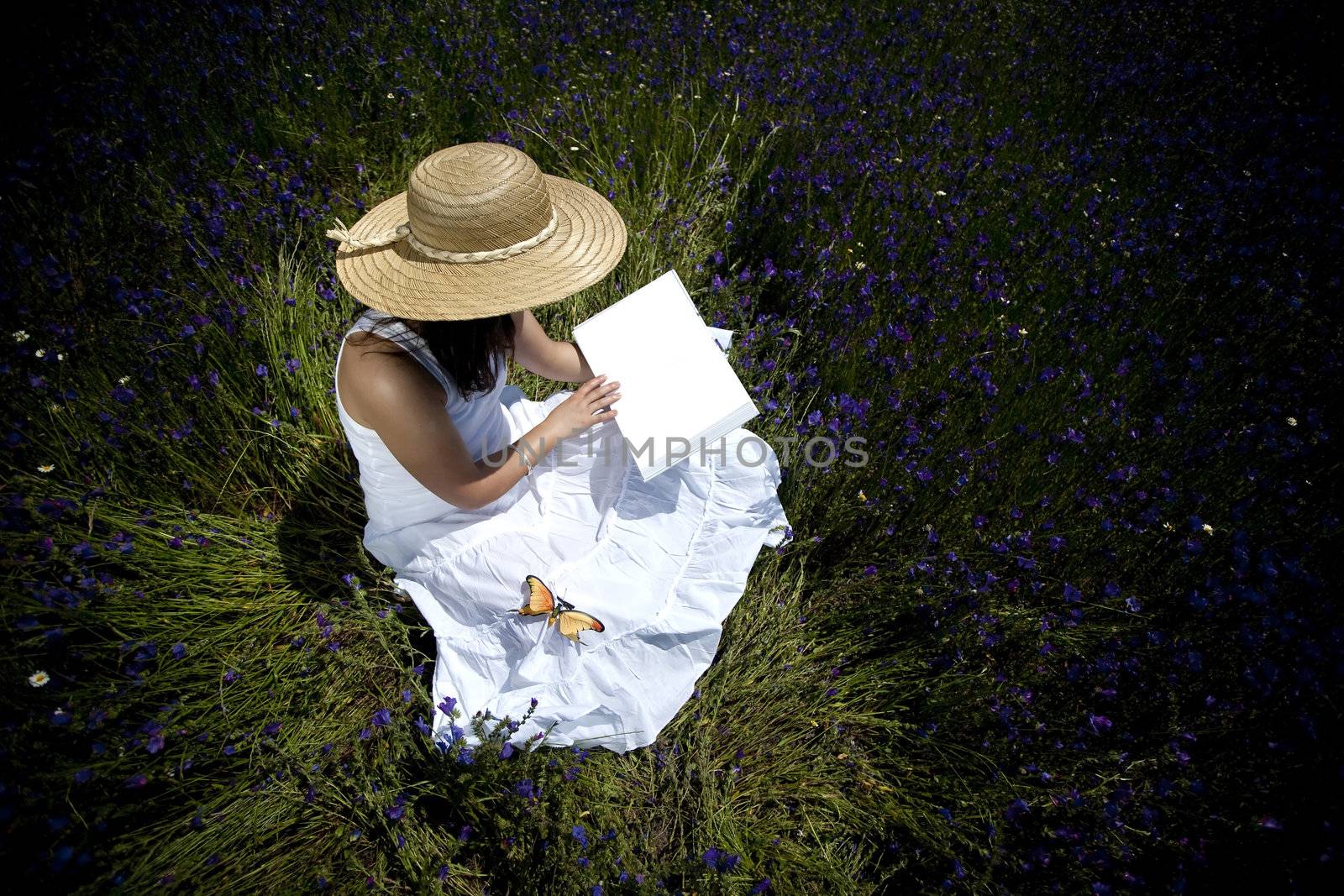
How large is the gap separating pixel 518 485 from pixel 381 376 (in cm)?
58

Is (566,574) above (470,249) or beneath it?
beneath

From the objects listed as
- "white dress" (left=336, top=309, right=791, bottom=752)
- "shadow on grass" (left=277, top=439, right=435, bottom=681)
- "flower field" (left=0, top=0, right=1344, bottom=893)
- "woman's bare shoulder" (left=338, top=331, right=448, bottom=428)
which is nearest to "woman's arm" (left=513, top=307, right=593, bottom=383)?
"white dress" (left=336, top=309, right=791, bottom=752)

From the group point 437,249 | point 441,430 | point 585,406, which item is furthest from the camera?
point 585,406

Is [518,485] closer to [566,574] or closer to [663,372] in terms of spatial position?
[566,574]

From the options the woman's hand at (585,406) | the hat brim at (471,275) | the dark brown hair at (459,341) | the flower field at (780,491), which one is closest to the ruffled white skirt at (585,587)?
the flower field at (780,491)

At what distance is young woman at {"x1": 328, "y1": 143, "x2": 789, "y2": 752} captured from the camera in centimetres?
133

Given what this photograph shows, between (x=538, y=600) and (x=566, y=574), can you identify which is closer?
(x=538, y=600)

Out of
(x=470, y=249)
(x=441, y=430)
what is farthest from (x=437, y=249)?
(x=441, y=430)

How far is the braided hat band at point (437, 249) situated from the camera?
132cm

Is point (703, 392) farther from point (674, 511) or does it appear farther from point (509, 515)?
point (509, 515)

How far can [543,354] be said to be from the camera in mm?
1900

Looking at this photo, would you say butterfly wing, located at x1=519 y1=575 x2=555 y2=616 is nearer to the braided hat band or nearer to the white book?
the white book

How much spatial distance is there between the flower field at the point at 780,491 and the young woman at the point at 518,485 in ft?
0.47

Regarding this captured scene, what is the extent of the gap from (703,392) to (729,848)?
1.17 meters
